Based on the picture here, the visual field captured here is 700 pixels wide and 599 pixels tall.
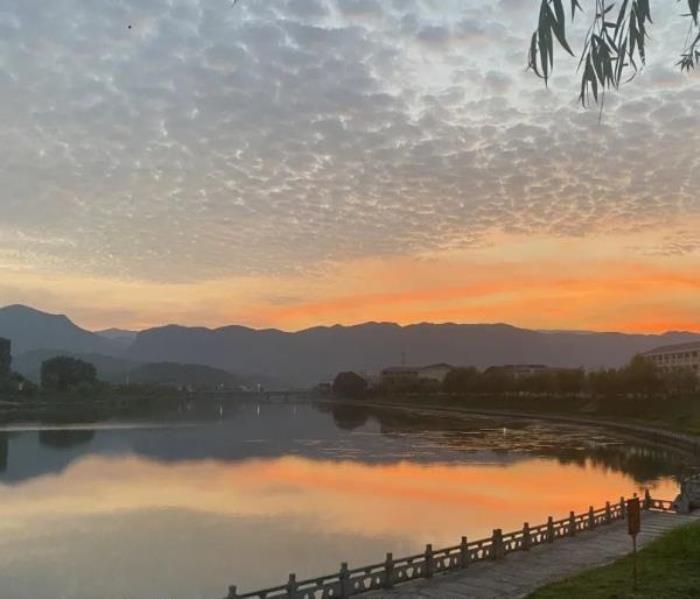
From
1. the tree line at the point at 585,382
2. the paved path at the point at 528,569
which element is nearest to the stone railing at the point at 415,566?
the paved path at the point at 528,569

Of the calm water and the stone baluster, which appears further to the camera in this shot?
the calm water

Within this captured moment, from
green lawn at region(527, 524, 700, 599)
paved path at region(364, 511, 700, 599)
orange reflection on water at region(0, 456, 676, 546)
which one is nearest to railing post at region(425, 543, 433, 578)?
paved path at region(364, 511, 700, 599)

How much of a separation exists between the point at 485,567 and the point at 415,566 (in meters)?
2.60

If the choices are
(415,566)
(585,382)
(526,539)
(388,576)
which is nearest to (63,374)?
(585,382)

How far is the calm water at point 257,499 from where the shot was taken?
31641 mm

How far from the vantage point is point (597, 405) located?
132000 millimetres

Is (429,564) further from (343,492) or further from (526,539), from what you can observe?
(343,492)

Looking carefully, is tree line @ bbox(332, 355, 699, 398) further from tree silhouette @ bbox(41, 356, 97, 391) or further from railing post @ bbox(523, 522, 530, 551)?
railing post @ bbox(523, 522, 530, 551)

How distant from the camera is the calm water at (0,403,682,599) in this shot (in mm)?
31641

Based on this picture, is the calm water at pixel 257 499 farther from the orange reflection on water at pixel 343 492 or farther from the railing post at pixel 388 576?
the railing post at pixel 388 576

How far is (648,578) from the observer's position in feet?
63.0

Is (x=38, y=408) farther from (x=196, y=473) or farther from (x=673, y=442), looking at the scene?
(x=673, y=442)

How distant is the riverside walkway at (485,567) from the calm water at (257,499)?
348 inches

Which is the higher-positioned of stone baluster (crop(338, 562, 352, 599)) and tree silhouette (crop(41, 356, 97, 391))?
tree silhouette (crop(41, 356, 97, 391))
